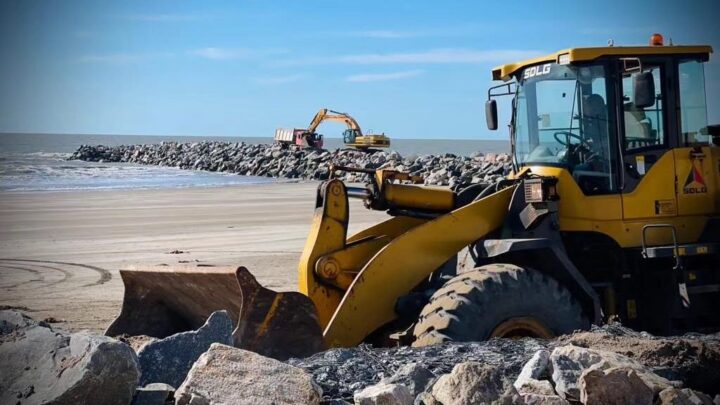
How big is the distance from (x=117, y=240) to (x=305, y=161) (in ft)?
97.0

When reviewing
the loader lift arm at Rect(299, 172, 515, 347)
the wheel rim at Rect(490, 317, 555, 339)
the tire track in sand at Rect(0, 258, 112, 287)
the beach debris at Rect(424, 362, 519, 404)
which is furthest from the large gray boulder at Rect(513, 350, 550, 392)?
the tire track in sand at Rect(0, 258, 112, 287)

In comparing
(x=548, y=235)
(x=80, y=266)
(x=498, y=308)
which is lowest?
(x=80, y=266)

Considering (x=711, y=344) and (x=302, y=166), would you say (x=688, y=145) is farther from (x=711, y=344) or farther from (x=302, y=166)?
(x=302, y=166)

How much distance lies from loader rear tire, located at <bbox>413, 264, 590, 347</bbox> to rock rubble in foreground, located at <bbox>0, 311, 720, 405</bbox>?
68 centimetres

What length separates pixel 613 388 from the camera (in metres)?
5.20

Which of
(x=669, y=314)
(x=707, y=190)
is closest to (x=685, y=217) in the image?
(x=707, y=190)

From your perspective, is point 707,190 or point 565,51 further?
point 707,190

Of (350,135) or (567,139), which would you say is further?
(350,135)

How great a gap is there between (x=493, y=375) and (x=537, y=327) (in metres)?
1.99

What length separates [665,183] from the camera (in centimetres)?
819

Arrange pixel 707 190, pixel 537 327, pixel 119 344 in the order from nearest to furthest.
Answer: pixel 119 344, pixel 537 327, pixel 707 190

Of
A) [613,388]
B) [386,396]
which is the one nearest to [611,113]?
[613,388]

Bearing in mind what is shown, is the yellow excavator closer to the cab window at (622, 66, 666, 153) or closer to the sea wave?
the sea wave

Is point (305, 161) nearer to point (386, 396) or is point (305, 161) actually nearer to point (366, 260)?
point (366, 260)
